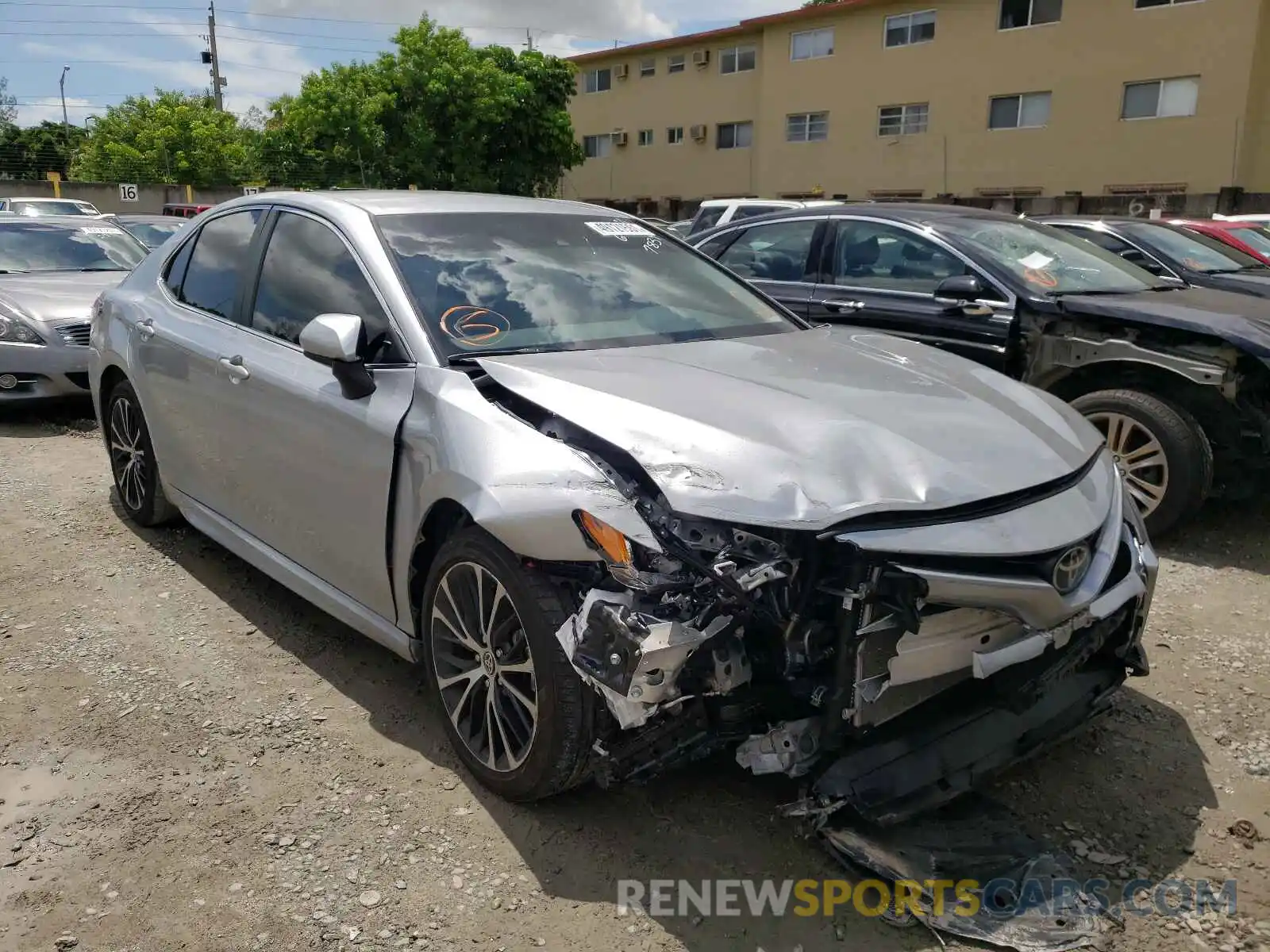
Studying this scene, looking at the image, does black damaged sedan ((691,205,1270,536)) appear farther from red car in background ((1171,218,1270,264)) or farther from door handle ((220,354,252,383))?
red car in background ((1171,218,1270,264))

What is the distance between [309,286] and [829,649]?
2.35 m

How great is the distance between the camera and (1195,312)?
16.8 ft

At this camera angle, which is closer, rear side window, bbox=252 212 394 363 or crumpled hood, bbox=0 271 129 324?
rear side window, bbox=252 212 394 363

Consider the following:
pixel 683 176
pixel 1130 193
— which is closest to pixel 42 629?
pixel 1130 193

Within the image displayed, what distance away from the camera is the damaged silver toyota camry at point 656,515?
2.41 meters

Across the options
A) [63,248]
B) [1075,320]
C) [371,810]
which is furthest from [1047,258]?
[63,248]

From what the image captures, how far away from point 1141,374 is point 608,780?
3984 millimetres

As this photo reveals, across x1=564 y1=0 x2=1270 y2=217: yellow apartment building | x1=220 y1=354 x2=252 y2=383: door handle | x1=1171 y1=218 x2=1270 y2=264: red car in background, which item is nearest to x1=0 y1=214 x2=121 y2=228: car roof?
x1=220 y1=354 x2=252 y2=383: door handle

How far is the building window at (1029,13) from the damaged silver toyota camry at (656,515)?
26.0 m

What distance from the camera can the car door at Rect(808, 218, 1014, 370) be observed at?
18.3 ft

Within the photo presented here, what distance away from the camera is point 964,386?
324 cm

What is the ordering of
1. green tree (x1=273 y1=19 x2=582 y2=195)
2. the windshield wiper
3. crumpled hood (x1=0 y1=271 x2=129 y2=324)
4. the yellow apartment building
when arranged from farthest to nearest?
green tree (x1=273 y1=19 x2=582 y2=195), the yellow apartment building, crumpled hood (x1=0 y1=271 x2=129 y2=324), the windshield wiper

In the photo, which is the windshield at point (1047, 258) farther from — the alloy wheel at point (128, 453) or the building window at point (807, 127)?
the building window at point (807, 127)

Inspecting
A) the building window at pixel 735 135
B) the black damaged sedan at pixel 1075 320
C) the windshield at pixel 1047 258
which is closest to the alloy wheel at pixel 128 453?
the black damaged sedan at pixel 1075 320
